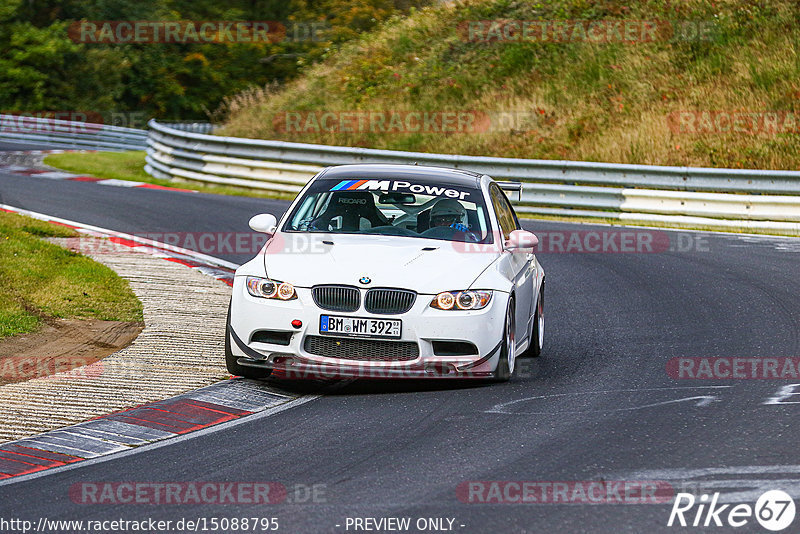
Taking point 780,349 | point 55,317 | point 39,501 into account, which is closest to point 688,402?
point 780,349

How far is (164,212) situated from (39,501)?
1384 cm

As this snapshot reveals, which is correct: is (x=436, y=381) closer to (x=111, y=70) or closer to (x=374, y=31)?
(x=374, y=31)

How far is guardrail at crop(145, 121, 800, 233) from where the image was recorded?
19.5 metres

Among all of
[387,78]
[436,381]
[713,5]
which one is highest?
[713,5]

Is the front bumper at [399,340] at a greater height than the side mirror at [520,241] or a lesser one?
lesser

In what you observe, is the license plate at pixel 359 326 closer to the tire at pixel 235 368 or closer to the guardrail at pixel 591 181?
the tire at pixel 235 368

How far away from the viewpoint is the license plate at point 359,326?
26.1 feet

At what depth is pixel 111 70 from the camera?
52.2 m

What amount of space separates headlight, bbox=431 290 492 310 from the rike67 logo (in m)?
2.77

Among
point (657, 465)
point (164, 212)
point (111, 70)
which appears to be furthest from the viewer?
point (111, 70)

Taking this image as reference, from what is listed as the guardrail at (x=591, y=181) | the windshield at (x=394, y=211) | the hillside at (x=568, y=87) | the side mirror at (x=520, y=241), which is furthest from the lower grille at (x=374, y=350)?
the hillside at (x=568, y=87)

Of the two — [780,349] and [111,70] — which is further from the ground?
[111,70]

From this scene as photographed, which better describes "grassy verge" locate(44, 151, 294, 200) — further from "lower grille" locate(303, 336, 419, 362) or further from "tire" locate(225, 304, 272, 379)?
"lower grille" locate(303, 336, 419, 362)

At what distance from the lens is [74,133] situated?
3903cm
